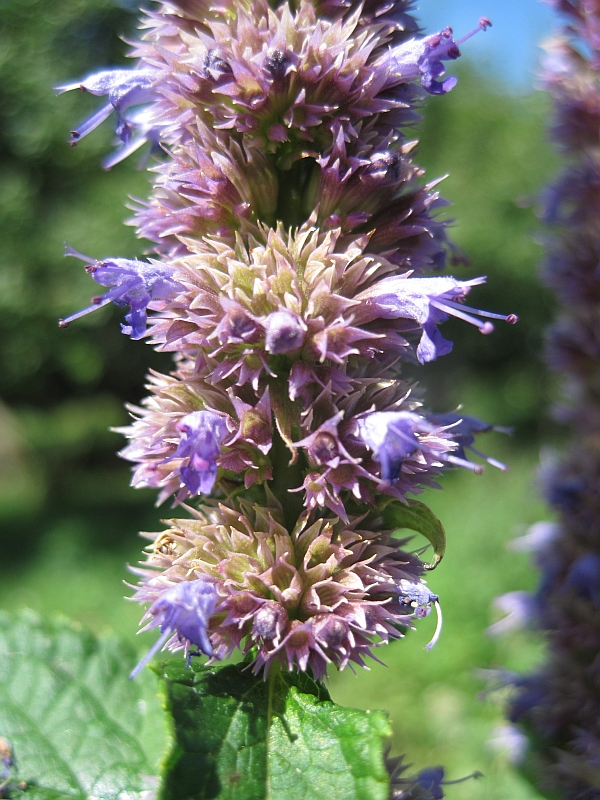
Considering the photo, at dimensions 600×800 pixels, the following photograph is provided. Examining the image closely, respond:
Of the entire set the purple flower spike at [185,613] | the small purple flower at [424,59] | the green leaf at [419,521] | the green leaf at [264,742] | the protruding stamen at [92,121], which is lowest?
the green leaf at [264,742]

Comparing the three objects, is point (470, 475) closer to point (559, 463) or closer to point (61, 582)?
point (61, 582)

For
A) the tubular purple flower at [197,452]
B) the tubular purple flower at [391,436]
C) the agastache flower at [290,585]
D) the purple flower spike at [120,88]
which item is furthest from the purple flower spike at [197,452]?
the purple flower spike at [120,88]

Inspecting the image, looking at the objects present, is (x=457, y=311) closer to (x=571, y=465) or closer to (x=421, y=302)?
(x=421, y=302)

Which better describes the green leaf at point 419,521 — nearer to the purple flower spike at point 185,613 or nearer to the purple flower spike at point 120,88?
the purple flower spike at point 185,613

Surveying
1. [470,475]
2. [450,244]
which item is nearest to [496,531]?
[470,475]

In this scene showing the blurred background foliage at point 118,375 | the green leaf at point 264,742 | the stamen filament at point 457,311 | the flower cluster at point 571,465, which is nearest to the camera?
the green leaf at point 264,742
